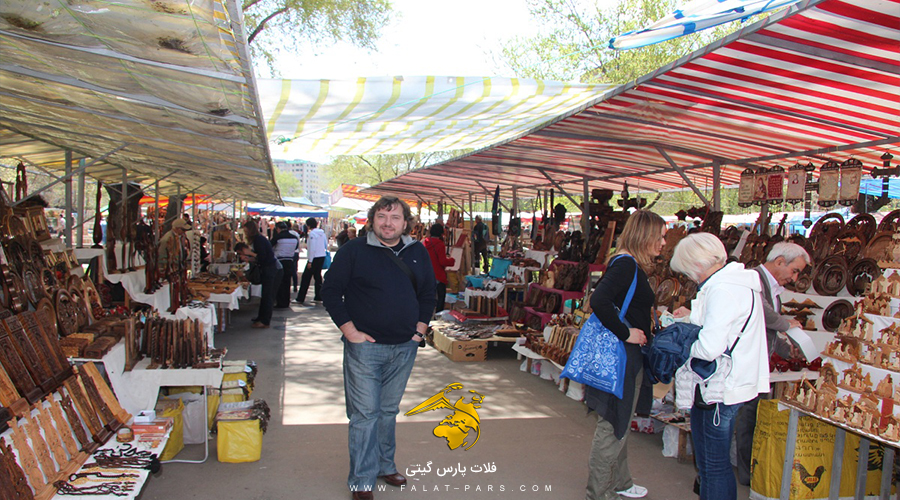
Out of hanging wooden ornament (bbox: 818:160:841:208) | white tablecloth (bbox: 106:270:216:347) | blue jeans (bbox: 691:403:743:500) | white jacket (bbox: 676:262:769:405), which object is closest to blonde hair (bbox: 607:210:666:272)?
white jacket (bbox: 676:262:769:405)

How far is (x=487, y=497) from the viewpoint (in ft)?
12.0

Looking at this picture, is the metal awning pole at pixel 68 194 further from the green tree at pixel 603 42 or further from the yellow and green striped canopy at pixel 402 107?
the green tree at pixel 603 42

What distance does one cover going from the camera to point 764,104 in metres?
4.06

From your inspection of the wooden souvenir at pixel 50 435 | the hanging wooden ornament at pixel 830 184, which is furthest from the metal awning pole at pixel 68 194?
the hanging wooden ornament at pixel 830 184

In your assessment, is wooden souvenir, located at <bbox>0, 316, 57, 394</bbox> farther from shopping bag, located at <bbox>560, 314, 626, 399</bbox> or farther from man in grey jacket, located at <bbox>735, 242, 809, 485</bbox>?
man in grey jacket, located at <bbox>735, 242, 809, 485</bbox>

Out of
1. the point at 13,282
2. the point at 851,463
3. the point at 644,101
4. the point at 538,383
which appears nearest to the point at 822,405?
the point at 851,463

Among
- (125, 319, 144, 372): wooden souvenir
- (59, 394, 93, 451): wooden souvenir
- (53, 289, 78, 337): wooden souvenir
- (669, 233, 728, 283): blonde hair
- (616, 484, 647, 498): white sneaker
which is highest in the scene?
(669, 233, 728, 283): blonde hair

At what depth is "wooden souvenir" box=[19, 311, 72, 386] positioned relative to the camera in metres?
3.37

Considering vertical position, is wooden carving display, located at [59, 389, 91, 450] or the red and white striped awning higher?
the red and white striped awning

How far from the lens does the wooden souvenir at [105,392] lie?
3.72m

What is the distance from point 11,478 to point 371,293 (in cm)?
170

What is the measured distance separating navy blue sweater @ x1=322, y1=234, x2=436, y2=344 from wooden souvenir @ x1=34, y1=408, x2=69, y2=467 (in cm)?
142

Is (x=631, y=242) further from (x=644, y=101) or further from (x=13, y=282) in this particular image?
(x=13, y=282)

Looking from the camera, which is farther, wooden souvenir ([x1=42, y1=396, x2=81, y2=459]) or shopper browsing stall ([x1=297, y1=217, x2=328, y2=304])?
shopper browsing stall ([x1=297, y1=217, x2=328, y2=304])
